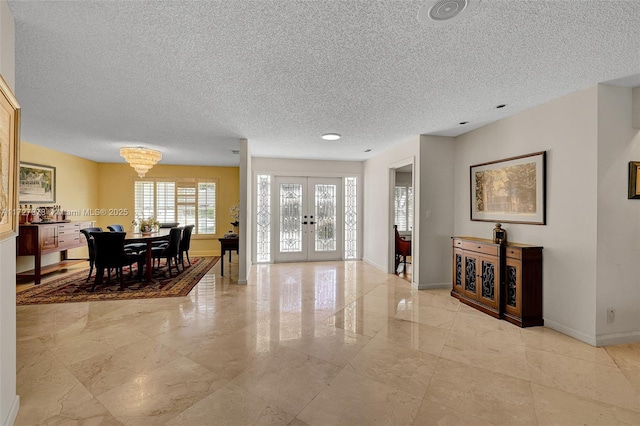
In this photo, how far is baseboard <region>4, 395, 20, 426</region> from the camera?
170cm

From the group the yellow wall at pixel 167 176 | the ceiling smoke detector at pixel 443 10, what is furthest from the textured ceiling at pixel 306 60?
the yellow wall at pixel 167 176

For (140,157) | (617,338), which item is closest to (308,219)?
(140,157)

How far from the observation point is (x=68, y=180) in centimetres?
668

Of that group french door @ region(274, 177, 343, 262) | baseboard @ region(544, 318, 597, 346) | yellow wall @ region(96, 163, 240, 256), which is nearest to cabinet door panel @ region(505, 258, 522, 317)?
baseboard @ region(544, 318, 597, 346)

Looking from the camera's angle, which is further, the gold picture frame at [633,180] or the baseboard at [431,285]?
the baseboard at [431,285]

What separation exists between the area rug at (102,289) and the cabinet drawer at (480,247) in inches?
164

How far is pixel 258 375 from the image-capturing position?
228cm

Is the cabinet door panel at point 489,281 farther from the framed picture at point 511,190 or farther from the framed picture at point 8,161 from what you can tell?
the framed picture at point 8,161

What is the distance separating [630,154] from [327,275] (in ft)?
14.4

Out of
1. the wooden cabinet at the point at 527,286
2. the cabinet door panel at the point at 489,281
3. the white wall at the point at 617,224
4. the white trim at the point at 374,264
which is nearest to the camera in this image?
the white wall at the point at 617,224

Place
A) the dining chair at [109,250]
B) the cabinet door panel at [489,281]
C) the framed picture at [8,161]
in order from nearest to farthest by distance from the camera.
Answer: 1. the framed picture at [8,161]
2. the cabinet door panel at [489,281]
3. the dining chair at [109,250]

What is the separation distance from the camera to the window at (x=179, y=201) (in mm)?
7891

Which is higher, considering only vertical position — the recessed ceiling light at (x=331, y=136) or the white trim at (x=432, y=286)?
the recessed ceiling light at (x=331, y=136)

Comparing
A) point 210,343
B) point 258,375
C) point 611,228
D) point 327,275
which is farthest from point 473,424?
point 327,275
